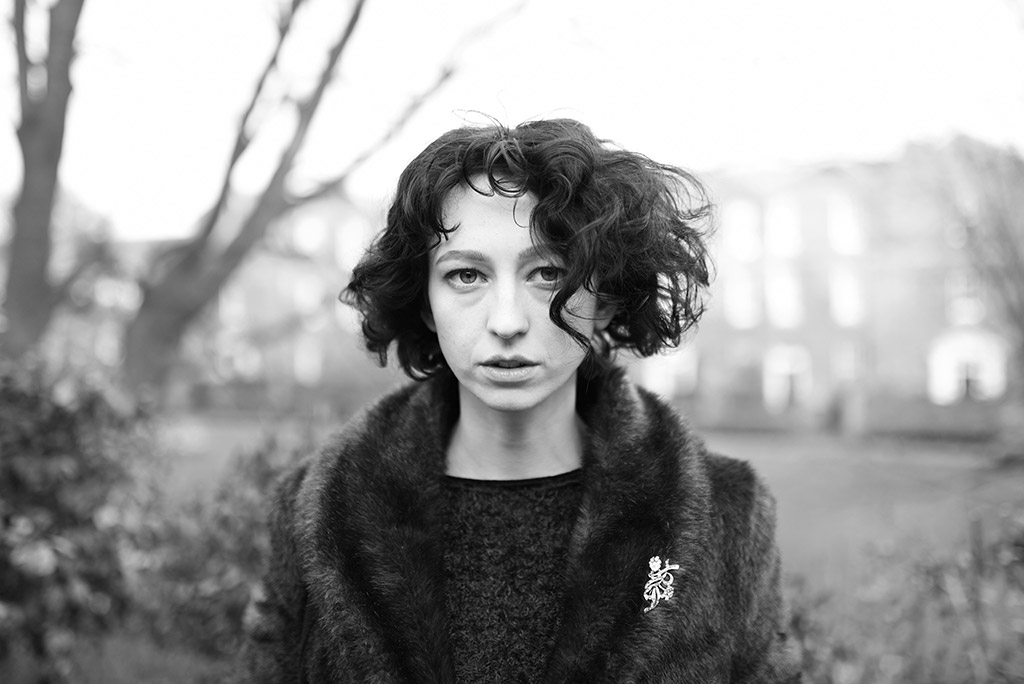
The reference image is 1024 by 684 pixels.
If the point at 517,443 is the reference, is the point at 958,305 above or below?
above

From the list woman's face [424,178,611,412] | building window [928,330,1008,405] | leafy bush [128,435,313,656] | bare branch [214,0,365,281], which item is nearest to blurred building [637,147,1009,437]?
building window [928,330,1008,405]

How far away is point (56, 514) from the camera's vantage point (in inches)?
160

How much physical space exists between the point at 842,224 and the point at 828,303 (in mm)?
2632

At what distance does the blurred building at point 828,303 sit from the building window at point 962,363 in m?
0.03

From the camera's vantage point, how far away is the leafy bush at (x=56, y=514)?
151 inches

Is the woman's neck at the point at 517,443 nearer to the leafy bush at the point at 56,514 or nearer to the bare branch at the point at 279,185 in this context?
the leafy bush at the point at 56,514

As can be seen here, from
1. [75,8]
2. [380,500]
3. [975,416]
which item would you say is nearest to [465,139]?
[380,500]

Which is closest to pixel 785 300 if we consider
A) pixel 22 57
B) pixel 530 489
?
pixel 22 57

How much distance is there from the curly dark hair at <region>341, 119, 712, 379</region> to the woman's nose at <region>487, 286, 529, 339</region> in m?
0.07

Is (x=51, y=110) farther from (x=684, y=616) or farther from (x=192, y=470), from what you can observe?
(x=192, y=470)

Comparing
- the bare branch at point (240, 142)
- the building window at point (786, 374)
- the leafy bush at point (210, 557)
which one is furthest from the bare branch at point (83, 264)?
the building window at point (786, 374)

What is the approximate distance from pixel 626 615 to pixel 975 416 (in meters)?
21.7

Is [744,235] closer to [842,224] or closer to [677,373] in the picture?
[842,224]

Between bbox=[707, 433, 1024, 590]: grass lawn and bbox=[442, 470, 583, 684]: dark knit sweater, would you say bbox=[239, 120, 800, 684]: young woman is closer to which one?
bbox=[442, 470, 583, 684]: dark knit sweater
